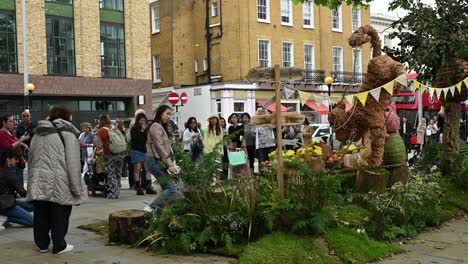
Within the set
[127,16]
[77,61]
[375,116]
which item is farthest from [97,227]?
[127,16]

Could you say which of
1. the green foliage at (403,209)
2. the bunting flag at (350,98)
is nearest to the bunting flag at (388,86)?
the bunting flag at (350,98)

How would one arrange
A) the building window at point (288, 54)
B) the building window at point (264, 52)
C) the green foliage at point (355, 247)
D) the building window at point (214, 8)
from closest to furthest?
the green foliage at point (355, 247), the building window at point (264, 52), the building window at point (214, 8), the building window at point (288, 54)

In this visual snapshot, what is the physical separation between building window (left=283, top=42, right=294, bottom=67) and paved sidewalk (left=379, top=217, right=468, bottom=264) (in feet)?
97.1

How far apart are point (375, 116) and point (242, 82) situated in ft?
86.8

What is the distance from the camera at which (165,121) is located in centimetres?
877

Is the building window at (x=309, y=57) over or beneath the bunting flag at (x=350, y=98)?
over

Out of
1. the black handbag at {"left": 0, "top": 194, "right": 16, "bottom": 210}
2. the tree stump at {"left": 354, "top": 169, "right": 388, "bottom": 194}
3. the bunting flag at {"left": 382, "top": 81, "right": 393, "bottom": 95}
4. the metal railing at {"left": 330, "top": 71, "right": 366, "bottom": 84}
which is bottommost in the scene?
the black handbag at {"left": 0, "top": 194, "right": 16, "bottom": 210}

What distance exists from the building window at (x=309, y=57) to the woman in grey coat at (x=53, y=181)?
32.9 m

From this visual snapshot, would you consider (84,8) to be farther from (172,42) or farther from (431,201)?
(431,201)

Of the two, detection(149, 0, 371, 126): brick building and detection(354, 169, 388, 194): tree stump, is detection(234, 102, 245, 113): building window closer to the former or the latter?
detection(149, 0, 371, 126): brick building

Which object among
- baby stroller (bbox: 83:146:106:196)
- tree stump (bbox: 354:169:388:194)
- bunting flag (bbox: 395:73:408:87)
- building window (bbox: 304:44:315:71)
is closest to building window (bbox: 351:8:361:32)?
building window (bbox: 304:44:315:71)

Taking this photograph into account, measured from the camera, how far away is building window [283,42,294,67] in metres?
37.4

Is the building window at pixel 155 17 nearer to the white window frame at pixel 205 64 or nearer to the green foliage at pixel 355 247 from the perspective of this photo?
the white window frame at pixel 205 64

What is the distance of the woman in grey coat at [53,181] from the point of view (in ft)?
21.5
